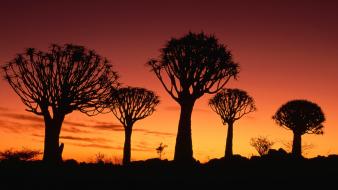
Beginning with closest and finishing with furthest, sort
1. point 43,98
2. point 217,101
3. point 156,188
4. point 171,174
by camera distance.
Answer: point 156,188 < point 171,174 < point 43,98 < point 217,101

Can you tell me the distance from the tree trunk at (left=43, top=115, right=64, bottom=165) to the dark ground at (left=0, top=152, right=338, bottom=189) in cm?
704

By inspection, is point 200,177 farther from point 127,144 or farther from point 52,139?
point 127,144

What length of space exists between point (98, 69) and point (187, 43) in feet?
18.7

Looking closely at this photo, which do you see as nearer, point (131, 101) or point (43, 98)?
point (43, 98)

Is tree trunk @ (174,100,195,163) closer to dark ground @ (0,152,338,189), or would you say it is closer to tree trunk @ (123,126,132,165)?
dark ground @ (0,152,338,189)

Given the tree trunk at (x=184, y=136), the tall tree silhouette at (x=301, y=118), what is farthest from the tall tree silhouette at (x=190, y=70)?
the tall tree silhouette at (x=301, y=118)

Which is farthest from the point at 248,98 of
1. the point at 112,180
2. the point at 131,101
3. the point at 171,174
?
the point at 112,180

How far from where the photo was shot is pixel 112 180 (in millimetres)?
13750

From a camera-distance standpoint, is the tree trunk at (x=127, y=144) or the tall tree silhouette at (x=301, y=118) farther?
the tall tree silhouette at (x=301, y=118)

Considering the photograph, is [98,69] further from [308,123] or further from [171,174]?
[308,123]

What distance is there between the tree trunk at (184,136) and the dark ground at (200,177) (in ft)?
20.0

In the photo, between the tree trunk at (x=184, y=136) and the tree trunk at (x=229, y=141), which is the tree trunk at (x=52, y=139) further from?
the tree trunk at (x=229, y=141)

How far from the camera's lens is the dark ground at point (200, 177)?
494 inches

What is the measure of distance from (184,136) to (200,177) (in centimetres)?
1056
